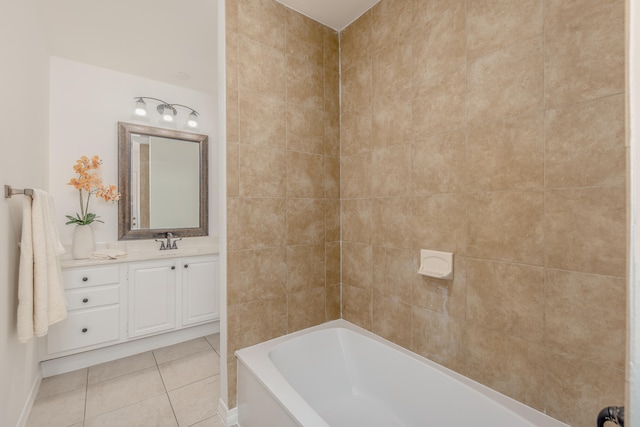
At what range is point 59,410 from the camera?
5.66 feet

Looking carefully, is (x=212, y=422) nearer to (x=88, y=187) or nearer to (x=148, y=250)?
(x=148, y=250)

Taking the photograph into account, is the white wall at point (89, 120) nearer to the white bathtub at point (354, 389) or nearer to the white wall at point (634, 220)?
the white bathtub at point (354, 389)

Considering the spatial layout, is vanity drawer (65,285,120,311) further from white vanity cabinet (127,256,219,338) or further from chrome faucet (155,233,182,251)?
chrome faucet (155,233,182,251)

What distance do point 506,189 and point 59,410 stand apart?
2.84 m

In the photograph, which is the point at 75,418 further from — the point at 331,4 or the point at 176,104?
the point at 331,4

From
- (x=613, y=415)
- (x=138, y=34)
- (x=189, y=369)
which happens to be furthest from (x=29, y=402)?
(x=613, y=415)

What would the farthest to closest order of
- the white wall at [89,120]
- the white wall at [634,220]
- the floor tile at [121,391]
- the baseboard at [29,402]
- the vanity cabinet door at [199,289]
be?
the vanity cabinet door at [199,289], the white wall at [89,120], the floor tile at [121,391], the baseboard at [29,402], the white wall at [634,220]

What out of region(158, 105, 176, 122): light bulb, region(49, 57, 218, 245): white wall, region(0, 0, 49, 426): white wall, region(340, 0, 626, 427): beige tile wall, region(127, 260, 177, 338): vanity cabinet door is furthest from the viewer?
region(158, 105, 176, 122): light bulb

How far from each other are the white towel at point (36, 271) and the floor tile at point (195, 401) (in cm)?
89

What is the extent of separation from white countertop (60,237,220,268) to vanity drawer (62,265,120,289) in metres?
0.05

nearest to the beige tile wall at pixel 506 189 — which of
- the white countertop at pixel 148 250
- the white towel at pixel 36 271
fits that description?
the white countertop at pixel 148 250

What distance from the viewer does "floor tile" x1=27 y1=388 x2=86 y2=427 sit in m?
1.63

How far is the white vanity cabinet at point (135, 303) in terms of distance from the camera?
2.11 metres

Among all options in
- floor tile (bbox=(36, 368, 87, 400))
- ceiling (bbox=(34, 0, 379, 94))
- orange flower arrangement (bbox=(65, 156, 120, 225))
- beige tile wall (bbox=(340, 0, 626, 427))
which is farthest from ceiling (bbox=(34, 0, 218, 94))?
floor tile (bbox=(36, 368, 87, 400))
